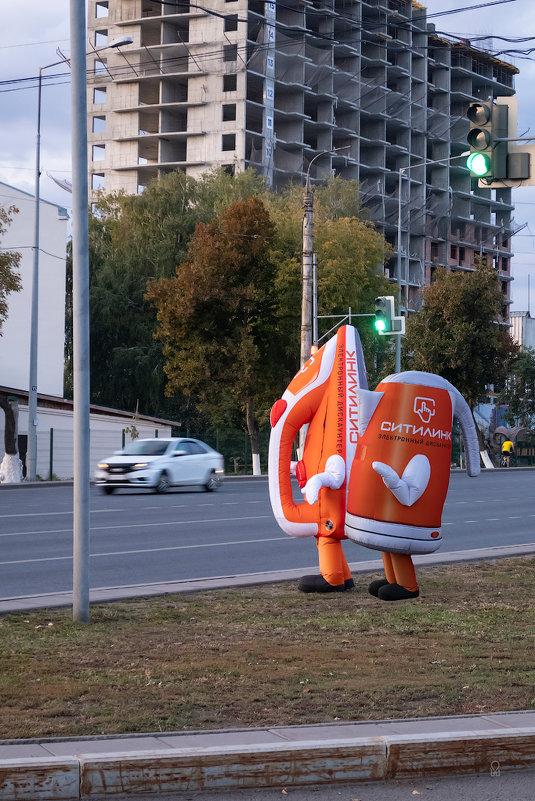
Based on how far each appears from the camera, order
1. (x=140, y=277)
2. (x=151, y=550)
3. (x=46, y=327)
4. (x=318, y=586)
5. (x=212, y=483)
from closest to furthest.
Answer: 1. (x=318, y=586)
2. (x=151, y=550)
3. (x=212, y=483)
4. (x=46, y=327)
5. (x=140, y=277)

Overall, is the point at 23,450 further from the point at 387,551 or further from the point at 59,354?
the point at 387,551

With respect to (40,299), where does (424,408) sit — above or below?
below

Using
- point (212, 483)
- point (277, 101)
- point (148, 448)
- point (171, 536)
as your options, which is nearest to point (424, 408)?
point (171, 536)

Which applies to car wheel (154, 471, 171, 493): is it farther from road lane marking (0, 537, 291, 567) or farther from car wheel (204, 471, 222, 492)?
road lane marking (0, 537, 291, 567)

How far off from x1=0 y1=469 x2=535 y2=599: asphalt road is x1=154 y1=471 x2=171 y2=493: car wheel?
17.2 inches

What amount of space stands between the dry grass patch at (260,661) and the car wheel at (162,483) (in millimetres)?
17689

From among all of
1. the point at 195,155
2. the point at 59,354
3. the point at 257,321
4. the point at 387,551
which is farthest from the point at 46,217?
the point at 387,551

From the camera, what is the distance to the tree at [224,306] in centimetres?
4359

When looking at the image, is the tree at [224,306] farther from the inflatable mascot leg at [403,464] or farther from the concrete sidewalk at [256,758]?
the concrete sidewalk at [256,758]

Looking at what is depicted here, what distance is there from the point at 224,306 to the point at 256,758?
127 feet

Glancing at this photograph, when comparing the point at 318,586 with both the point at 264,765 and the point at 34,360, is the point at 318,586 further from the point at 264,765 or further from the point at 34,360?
the point at 34,360

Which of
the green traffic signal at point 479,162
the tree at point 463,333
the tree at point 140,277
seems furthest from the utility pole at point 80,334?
the tree at point 463,333

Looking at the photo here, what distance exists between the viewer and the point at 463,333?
54281 mm

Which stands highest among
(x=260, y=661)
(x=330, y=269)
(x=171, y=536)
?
(x=330, y=269)
